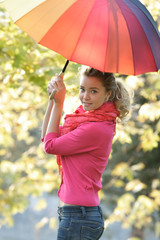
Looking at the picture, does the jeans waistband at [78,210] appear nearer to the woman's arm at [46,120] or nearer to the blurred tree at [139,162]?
the woman's arm at [46,120]

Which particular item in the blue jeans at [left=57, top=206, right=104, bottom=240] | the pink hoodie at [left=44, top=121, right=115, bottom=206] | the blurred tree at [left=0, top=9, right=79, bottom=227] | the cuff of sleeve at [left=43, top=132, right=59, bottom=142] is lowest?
the blue jeans at [left=57, top=206, right=104, bottom=240]

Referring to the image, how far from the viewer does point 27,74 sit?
3525 mm

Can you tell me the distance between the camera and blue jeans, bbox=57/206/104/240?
2.03 m

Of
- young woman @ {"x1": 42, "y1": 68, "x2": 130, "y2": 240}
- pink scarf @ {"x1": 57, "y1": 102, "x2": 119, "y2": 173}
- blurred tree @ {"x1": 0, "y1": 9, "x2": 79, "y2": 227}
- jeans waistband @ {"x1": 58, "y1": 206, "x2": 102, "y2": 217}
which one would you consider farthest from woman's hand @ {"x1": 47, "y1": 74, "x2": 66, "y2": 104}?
blurred tree @ {"x1": 0, "y1": 9, "x2": 79, "y2": 227}

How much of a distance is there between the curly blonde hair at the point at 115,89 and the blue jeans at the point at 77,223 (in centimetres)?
57

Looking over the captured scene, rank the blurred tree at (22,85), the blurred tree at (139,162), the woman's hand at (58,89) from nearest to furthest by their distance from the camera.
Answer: the woman's hand at (58,89), the blurred tree at (22,85), the blurred tree at (139,162)

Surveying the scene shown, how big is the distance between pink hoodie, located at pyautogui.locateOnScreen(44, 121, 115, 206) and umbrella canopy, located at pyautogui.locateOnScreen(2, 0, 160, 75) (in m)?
0.33

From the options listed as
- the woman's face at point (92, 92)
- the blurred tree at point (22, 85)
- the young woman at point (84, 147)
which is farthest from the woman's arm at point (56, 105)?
the blurred tree at point (22, 85)

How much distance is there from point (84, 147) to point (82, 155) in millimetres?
58

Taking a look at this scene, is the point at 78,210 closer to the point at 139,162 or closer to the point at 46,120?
the point at 46,120

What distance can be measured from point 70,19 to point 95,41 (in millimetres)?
182

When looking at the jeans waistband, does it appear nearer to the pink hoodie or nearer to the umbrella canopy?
the pink hoodie

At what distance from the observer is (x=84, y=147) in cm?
206

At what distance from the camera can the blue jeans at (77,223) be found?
6.66ft
